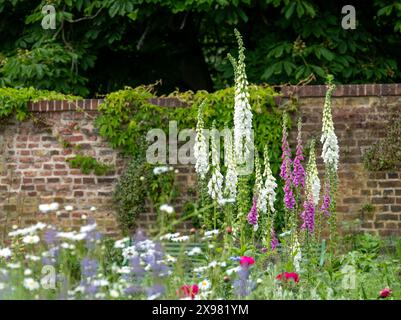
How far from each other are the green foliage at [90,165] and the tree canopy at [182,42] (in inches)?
60.8

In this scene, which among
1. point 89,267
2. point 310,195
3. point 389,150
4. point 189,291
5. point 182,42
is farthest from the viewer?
point 182,42

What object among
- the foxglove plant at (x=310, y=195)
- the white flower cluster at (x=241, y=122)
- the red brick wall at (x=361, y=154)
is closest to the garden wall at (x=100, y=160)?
the red brick wall at (x=361, y=154)

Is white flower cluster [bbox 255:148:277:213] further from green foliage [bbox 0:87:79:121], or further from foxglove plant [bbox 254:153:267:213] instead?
green foliage [bbox 0:87:79:121]

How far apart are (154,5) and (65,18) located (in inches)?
44.1

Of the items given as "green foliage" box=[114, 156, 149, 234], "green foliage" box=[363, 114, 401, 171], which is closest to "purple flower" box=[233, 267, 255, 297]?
"green foliage" box=[363, 114, 401, 171]

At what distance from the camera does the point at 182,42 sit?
13516 millimetres

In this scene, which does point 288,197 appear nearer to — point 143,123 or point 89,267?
point 89,267

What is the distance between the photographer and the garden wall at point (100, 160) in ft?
32.4

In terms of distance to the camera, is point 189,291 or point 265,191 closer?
point 189,291

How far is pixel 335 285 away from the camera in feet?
22.0

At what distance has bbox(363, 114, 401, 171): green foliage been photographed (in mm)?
9859

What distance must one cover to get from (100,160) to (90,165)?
0.40 ft

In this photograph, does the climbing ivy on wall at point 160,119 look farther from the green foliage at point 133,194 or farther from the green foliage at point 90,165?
the green foliage at point 90,165

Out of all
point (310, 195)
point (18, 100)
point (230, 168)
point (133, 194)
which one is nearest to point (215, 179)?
point (230, 168)
